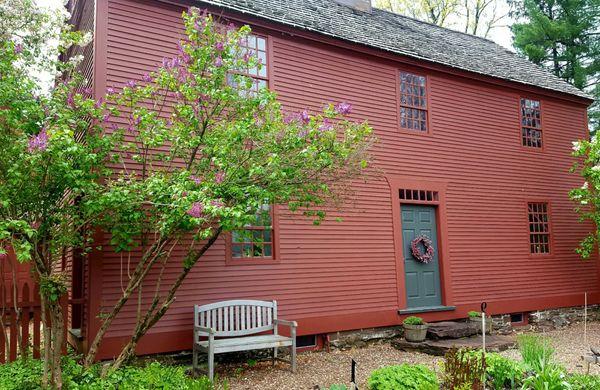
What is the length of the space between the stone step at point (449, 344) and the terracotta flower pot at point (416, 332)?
93 mm

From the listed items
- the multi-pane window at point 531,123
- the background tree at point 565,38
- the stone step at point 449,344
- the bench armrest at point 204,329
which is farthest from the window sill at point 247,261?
the background tree at point 565,38

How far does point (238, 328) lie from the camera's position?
24.6ft

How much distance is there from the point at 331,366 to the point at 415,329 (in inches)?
76.0

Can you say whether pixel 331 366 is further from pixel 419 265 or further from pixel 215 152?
pixel 215 152

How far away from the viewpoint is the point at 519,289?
11523 mm

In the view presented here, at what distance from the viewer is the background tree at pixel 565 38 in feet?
66.1

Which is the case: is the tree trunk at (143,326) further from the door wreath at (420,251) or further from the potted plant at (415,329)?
the door wreath at (420,251)

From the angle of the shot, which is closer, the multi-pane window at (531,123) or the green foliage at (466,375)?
the green foliage at (466,375)

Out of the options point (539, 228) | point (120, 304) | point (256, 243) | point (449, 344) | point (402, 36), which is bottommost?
point (449, 344)

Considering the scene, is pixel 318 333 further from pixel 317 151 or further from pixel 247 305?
pixel 317 151

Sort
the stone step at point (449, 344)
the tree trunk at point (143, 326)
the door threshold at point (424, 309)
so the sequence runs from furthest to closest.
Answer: the door threshold at point (424, 309) → the stone step at point (449, 344) → the tree trunk at point (143, 326)

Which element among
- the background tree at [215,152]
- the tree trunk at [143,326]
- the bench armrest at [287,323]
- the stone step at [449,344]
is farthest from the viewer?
the stone step at [449,344]

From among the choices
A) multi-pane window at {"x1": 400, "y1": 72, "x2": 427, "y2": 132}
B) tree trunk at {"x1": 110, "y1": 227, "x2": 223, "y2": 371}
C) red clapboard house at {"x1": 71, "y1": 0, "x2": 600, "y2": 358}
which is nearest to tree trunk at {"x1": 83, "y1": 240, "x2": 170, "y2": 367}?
tree trunk at {"x1": 110, "y1": 227, "x2": 223, "y2": 371}

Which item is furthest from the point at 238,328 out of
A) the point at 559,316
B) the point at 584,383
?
the point at 559,316
